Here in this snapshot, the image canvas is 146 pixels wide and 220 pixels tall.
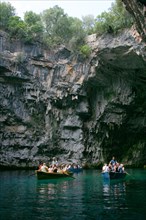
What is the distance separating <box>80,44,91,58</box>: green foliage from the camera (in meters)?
40.8

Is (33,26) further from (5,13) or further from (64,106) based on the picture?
(64,106)

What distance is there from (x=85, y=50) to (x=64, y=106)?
8.55 m

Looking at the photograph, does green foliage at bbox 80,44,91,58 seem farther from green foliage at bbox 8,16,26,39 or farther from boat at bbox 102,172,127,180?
boat at bbox 102,172,127,180

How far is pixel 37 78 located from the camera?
43.2 meters

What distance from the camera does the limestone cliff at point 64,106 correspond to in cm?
4156

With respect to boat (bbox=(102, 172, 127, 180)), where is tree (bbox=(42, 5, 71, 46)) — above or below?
above

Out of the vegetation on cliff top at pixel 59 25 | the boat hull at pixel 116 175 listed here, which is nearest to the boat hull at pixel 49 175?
the boat hull at pixel 116 175

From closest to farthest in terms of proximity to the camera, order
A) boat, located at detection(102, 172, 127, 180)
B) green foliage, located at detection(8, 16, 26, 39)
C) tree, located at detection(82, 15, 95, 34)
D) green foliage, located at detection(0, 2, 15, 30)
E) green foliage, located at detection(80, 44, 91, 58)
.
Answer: boat, located at detection(102, 172, 127, 180), green foliage, located at detection(80, 44, 91, 58), green foliage, located at detection(8, 16, 26, 39), green foliage, located at detection(0, 2, 15, 30), tree, located at detection(82, 15, 95, 34)

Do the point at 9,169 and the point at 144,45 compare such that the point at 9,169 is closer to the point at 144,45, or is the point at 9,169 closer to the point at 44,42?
the point at 44,42

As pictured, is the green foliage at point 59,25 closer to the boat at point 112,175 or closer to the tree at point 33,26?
the tree at point 33,26

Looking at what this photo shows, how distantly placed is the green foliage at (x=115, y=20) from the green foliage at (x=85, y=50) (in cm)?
233

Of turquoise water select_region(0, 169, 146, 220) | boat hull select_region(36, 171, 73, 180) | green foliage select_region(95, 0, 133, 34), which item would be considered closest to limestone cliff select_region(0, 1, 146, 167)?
green foliage select_region(95, 0, 133, 34)

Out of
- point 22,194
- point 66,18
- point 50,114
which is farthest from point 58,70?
point 22,194

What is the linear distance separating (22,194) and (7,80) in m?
26.3
